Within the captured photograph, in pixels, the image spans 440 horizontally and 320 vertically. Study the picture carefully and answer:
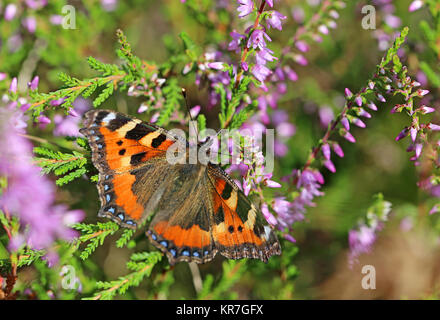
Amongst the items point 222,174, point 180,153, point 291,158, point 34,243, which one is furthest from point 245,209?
point 291,158

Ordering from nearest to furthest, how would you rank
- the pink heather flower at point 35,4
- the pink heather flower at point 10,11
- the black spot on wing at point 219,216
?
the black spot on wing at point 219,216
the pink heather flower at point 10,11
the pink heather flower at point 35,4

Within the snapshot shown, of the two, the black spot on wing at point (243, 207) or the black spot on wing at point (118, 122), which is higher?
the black spot on wing at point (118, 122)

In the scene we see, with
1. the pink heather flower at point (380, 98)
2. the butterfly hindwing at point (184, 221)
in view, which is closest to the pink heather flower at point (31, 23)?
the butterfly hindwing at point (184, 221)

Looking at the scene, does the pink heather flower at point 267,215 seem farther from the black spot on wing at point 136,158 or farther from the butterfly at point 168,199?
the black spot on wing at point 136,158

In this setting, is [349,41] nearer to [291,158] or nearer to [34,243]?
[291,158]

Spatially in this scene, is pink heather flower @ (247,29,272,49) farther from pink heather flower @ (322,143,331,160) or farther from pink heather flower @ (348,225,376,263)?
pink heather flower @ (348,225,376,263)

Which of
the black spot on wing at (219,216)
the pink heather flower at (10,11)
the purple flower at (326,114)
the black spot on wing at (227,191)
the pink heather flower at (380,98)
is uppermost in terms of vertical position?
the pink heather flower at (10,11)

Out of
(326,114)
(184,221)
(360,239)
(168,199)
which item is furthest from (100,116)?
(326,114)

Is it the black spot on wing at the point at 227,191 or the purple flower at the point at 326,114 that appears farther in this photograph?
the purple flower at the point at 326,114
